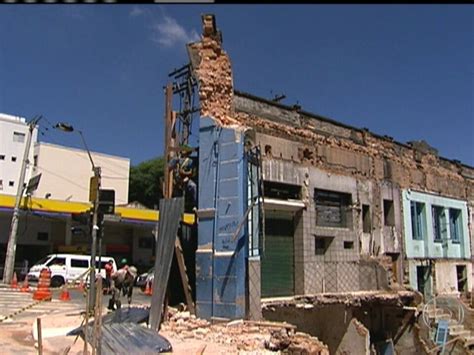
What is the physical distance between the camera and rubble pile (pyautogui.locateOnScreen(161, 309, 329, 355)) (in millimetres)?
11039

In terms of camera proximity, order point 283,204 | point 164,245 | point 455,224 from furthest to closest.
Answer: point 455,224 < point 283,204 < point 164,245

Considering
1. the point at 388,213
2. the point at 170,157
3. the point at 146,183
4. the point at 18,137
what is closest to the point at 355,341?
the point at 388,213

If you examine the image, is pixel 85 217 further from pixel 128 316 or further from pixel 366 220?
pixel 366 220

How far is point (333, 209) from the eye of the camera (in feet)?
57.8

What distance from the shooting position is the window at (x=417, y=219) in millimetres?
21839

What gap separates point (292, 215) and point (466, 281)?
1361 cm

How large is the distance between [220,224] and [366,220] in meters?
7.64

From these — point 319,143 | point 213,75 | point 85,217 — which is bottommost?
point 85,217

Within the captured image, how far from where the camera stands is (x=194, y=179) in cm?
1516

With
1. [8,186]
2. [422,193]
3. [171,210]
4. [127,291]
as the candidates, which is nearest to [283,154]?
[171,210]

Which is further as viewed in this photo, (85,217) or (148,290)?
(148,290)

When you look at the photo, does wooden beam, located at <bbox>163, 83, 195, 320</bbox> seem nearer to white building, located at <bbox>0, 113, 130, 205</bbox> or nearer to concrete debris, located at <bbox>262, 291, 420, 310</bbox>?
concrete debris, located at <bbox>262, 291, 420, 310</bbox>

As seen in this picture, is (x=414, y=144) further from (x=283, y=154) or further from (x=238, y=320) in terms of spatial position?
(x=238, y=320)

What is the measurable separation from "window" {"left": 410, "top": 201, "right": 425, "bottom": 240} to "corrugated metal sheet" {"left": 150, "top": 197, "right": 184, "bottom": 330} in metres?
12.2
